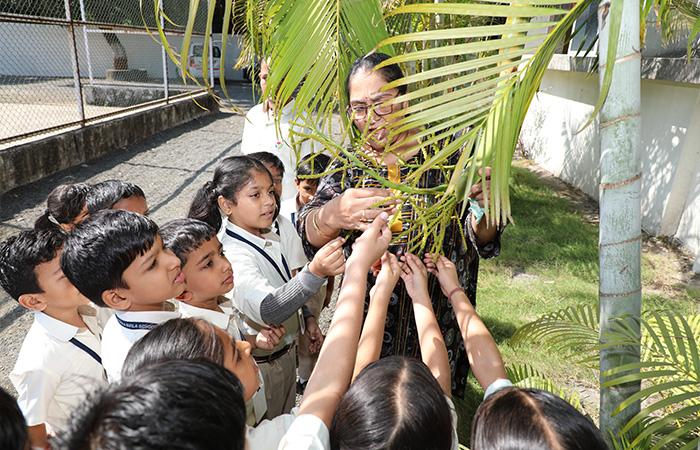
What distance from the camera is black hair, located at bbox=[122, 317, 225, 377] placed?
3.60 feet

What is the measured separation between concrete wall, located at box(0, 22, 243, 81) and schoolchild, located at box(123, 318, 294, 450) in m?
9.36

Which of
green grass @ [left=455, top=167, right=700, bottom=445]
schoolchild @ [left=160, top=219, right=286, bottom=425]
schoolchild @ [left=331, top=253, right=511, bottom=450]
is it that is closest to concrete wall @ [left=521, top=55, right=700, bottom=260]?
green grass @ [left=455, top=167, right=700, bottom=445]

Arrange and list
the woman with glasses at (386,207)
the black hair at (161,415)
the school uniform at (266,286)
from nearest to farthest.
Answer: the black hair at (161,415), the woman with glasses at (386,207), the school uniform at (266,286)

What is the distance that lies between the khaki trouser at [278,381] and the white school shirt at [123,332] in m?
0.60

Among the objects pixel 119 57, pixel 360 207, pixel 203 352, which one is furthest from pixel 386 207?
pixel 119 57

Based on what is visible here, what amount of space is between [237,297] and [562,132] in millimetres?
6385

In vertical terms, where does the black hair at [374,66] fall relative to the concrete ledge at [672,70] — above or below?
below

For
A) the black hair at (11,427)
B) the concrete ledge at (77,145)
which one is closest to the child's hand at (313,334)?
the black hair at (11,427)

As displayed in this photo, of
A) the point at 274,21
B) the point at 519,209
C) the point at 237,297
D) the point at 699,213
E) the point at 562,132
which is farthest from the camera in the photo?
the point at 562,132

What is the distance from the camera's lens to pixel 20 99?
A: 9375 millimetres

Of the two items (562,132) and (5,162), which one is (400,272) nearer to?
(5,162)

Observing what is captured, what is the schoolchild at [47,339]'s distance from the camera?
144 cm

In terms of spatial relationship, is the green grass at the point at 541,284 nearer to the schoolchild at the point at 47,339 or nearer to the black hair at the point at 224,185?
the black hair at the point at 224,185

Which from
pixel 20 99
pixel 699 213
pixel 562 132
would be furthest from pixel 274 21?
pixel 20 99
